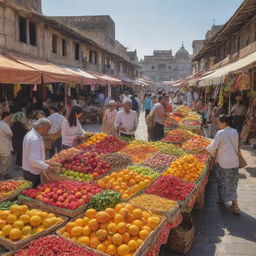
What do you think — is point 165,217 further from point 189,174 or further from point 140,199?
point 189,174

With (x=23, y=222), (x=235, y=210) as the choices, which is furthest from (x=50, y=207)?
Answer: (x=235, y=210)

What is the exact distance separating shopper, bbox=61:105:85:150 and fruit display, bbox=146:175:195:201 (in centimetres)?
237

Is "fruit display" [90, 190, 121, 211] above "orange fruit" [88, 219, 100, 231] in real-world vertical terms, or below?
above

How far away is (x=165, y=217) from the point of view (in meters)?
3.29

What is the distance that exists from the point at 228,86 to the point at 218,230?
6.02 m

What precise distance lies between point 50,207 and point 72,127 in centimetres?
274

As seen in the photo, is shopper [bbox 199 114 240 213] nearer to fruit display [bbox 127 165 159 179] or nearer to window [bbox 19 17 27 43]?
fruit display [bbox 127 165 159 179]

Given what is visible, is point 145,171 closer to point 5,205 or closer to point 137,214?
point 137,214

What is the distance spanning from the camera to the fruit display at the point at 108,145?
573 centimetres

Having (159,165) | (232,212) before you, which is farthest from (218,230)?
(159,165)

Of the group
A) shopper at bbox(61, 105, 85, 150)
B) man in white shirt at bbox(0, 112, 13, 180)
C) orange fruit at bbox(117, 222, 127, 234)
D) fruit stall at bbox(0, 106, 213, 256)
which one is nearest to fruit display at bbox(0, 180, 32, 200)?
fruit stall at bbox(0, 106, 213, 256)

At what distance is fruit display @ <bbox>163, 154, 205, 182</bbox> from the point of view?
4.79 metres

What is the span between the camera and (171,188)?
409cm

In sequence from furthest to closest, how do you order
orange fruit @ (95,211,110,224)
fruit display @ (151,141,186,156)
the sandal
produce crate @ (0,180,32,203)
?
1. fruit display @ (151,141,186,156)
2. the sandal
3. produce crate @ (0,180,32,203)
4. orange fruit @ (95,211,110,224)
